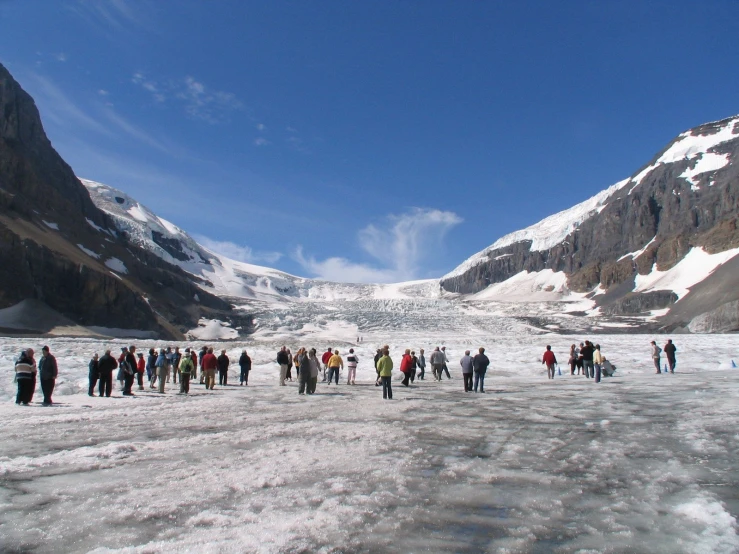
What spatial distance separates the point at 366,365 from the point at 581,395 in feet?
49.9

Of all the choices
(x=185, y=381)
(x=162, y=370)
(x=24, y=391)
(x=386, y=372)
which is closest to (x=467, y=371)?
(x=386, y=372)

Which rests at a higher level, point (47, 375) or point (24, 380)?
point (47, 375)

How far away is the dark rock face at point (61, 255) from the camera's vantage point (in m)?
57.4

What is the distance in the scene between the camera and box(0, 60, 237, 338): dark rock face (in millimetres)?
57438

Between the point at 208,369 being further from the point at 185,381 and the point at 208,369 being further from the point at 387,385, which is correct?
the point at 387,385

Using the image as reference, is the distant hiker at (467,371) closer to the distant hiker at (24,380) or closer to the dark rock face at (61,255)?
the distant hiker at (24,380)

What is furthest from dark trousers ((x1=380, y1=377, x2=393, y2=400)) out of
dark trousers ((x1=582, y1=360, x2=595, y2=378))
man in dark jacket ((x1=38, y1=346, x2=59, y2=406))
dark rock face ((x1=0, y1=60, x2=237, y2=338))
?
dark rock face ((x1=0, y1=60, x2=237, y2=338))

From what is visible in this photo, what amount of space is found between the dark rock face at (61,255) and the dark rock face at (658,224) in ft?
333

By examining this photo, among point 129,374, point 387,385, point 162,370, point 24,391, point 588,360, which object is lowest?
point 24,391

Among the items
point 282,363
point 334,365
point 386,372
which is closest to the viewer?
point 386,372

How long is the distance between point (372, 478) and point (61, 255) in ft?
221

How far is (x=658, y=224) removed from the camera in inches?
6058

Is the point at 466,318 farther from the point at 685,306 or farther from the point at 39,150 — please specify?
the point at 39,150

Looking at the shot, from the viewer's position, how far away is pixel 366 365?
29.4 metres
